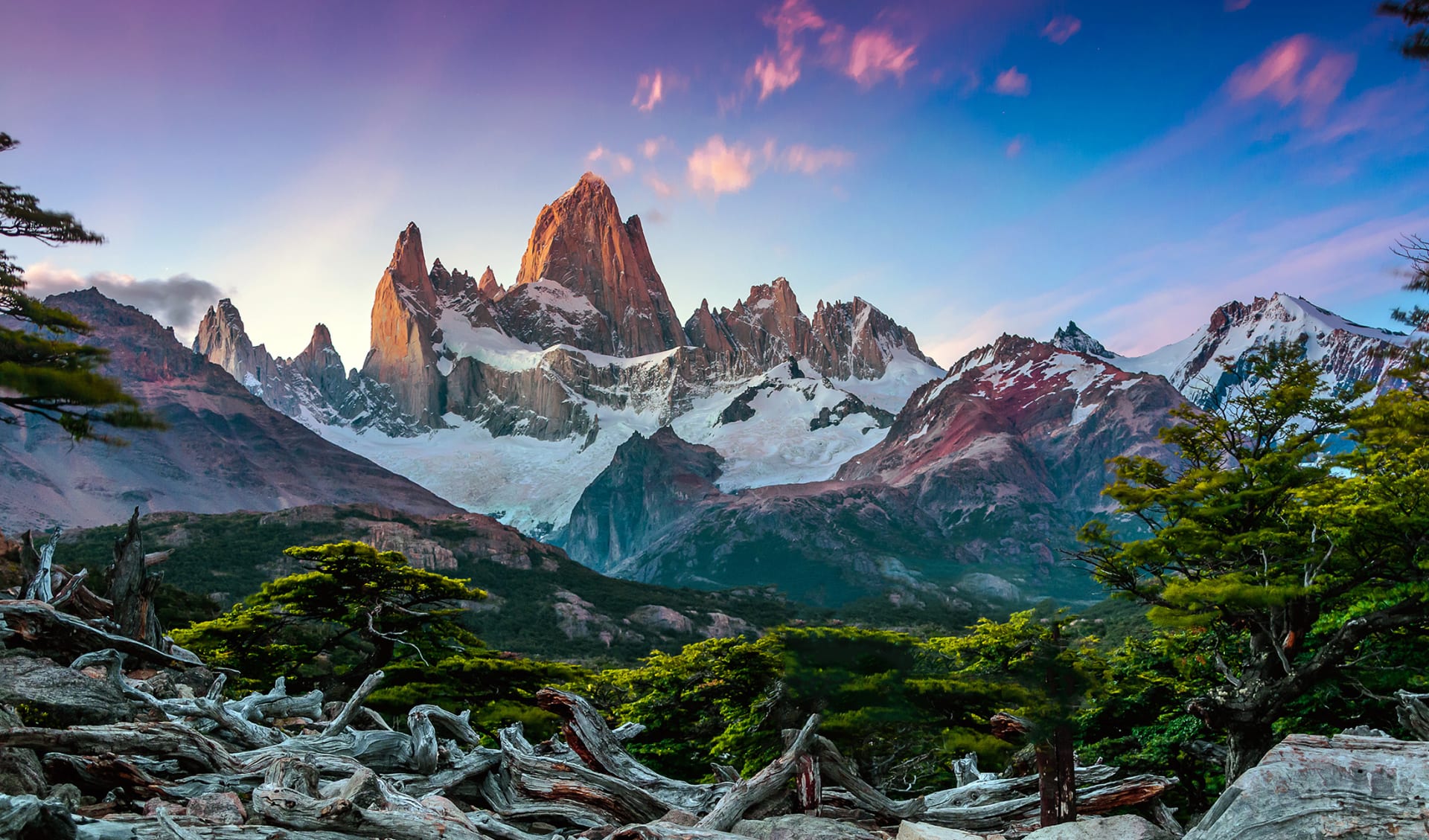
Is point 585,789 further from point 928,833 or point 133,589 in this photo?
point 133,589

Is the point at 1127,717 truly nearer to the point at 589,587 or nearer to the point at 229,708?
the point at 229,708

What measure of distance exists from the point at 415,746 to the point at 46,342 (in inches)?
439

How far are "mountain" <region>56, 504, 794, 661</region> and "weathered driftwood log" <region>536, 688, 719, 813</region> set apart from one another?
220 ft

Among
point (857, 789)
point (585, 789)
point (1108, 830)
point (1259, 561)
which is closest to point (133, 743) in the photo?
point (585, 789)

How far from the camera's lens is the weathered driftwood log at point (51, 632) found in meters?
12.1

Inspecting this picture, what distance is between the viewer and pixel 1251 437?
61.5 ft

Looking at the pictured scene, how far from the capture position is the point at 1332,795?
586cm

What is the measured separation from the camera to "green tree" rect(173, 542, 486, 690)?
21.7m

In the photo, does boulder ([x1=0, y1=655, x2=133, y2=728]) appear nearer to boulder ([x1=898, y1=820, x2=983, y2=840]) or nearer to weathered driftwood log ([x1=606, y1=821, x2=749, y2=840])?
weathered driftwood log ([x1=606, y1=821, x2=749, y2=840])

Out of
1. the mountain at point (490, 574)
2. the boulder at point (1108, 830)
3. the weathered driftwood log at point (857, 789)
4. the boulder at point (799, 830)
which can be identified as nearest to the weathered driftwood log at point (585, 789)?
the boulder at point (799, 830)

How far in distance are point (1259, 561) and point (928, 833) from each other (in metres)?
11.8

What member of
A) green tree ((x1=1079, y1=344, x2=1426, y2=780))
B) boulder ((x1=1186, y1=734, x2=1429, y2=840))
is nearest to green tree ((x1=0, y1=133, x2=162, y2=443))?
boulder ((x1=1186, y1=734, x2=1429, y2=840))

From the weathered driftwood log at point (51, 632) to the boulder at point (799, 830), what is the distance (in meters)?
9.76

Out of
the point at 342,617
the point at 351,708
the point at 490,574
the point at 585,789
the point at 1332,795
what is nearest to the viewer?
the point at 1332,795
